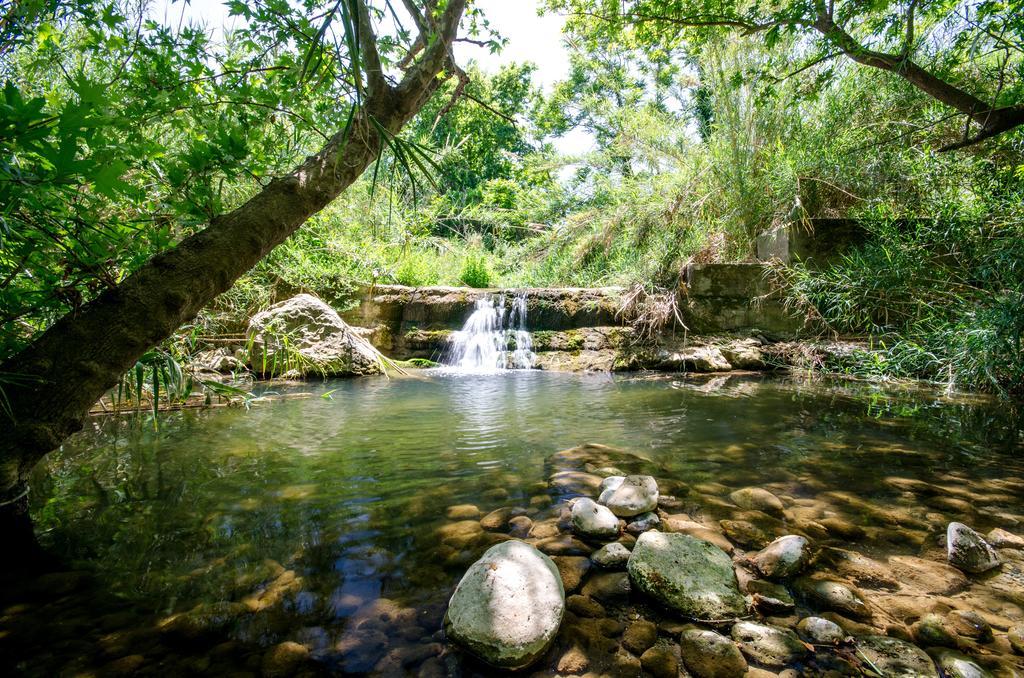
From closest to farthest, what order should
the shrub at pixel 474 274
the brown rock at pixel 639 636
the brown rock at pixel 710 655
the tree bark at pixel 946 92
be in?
the brown rock at pixel 710 655 < the brown rock at pixel 639 636 < the tree bark at pixel 946 92 < the shrub at pixel 474 274

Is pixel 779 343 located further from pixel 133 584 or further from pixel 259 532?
pixel 133 584

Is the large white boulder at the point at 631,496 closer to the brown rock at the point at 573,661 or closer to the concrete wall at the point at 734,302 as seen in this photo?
the brown rock at the point at 573,661

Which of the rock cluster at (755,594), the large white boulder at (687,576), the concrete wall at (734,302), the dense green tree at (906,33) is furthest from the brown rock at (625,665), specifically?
the concrete wall at (734,302)

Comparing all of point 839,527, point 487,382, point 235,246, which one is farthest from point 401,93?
point 487,382

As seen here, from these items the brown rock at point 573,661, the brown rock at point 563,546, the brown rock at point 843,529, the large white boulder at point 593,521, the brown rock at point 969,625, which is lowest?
the brown rock at point 573,661

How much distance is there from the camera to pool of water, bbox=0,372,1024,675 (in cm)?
128

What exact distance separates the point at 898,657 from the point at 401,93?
2231mm

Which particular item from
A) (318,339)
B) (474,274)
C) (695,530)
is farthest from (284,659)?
(474,274)

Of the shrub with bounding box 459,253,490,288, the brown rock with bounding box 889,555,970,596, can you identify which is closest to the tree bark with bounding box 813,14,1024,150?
the brown rock with bounding box 889,555,970,596

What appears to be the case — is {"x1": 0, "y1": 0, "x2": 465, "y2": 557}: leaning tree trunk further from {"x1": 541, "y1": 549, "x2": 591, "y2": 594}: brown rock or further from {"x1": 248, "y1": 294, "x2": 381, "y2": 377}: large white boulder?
{"x1": 248, "y1": 294, "x2": 381, "y2": 377}: large white boulder

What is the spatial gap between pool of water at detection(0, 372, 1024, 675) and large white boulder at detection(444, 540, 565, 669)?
7 centimetres

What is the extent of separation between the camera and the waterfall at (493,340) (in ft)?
23.5

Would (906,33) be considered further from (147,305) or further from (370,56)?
(147,305)

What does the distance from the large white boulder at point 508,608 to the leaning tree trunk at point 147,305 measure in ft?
3.88
